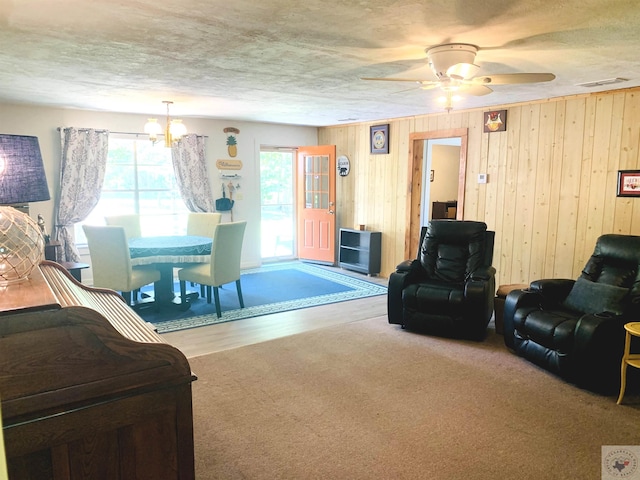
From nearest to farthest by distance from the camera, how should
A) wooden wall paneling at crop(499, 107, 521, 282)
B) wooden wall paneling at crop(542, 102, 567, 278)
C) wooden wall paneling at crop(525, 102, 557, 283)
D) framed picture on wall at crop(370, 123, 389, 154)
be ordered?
wooden wall paneling at crop(542, 102, 567, 278) < wooden wall paneling at crop(525, 102, 557, 283) < wooden wall paneling at crop(499, 107, 521, 282) < framed picture on wall at crop(370, 123, 389, 154)

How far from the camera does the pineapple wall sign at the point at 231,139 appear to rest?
689 centimetres

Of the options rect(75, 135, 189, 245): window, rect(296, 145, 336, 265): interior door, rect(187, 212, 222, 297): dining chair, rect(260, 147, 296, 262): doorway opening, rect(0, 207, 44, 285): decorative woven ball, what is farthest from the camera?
rect(260, 147, 296, 262): doorway opening

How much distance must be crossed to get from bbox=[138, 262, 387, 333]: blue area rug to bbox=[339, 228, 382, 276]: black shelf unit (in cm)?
34

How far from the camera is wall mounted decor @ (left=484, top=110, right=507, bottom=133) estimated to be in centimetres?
511

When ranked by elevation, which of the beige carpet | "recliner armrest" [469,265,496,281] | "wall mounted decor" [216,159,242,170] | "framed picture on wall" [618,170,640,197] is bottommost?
the beige carpet

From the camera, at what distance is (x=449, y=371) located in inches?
133

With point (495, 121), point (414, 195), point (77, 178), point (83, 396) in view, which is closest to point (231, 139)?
point (77, 178)

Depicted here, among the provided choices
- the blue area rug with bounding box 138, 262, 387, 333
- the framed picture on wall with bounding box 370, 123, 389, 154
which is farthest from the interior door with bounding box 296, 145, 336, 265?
the framed picture on wall with bounding box 370, 123, 389, 154

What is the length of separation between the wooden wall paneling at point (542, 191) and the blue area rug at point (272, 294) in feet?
6.16

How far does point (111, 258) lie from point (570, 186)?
186 inches

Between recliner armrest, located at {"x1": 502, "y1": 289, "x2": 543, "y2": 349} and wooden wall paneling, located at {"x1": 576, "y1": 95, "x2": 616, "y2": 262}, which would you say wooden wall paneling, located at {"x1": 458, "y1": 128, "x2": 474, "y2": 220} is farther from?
recliner armrest, located at {"x1": 502, "y1": 289, "x2": 543, "y2": 349}

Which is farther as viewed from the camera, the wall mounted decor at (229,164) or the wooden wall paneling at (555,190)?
the wall mounted decor at (229,164)

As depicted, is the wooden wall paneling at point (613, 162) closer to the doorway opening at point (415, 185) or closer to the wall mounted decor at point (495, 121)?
the wall mounted decor at point (495, 121)

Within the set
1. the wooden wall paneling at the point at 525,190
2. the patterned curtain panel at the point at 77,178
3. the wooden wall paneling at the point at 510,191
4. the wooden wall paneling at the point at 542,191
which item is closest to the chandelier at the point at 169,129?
the patterned curtain panel at the point at 77,178
